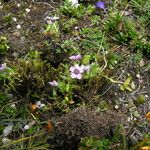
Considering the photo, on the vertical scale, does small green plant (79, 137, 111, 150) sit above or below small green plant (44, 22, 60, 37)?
below

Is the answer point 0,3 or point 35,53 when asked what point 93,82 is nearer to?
point 35,53

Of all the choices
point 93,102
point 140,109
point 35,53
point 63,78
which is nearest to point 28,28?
point 35,53

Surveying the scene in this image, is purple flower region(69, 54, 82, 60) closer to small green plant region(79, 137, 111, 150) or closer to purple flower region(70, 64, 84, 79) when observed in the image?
purple flower region(70, 64, 84, 79)

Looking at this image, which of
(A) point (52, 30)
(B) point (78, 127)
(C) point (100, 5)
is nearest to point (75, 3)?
(C) point (100, 5)

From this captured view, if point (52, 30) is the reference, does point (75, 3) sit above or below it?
above

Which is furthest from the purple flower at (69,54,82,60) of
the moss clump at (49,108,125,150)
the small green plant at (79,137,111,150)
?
the small green plant at (79,137,111,150)

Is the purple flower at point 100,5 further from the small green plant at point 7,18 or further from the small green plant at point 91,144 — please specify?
the small green plant at point 91,144

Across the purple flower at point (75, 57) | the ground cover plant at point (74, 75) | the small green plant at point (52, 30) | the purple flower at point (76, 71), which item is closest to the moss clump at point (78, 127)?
the ground cover plant at point (74, 75)

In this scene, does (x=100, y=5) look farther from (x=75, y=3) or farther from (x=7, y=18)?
(x=7, y=18)
